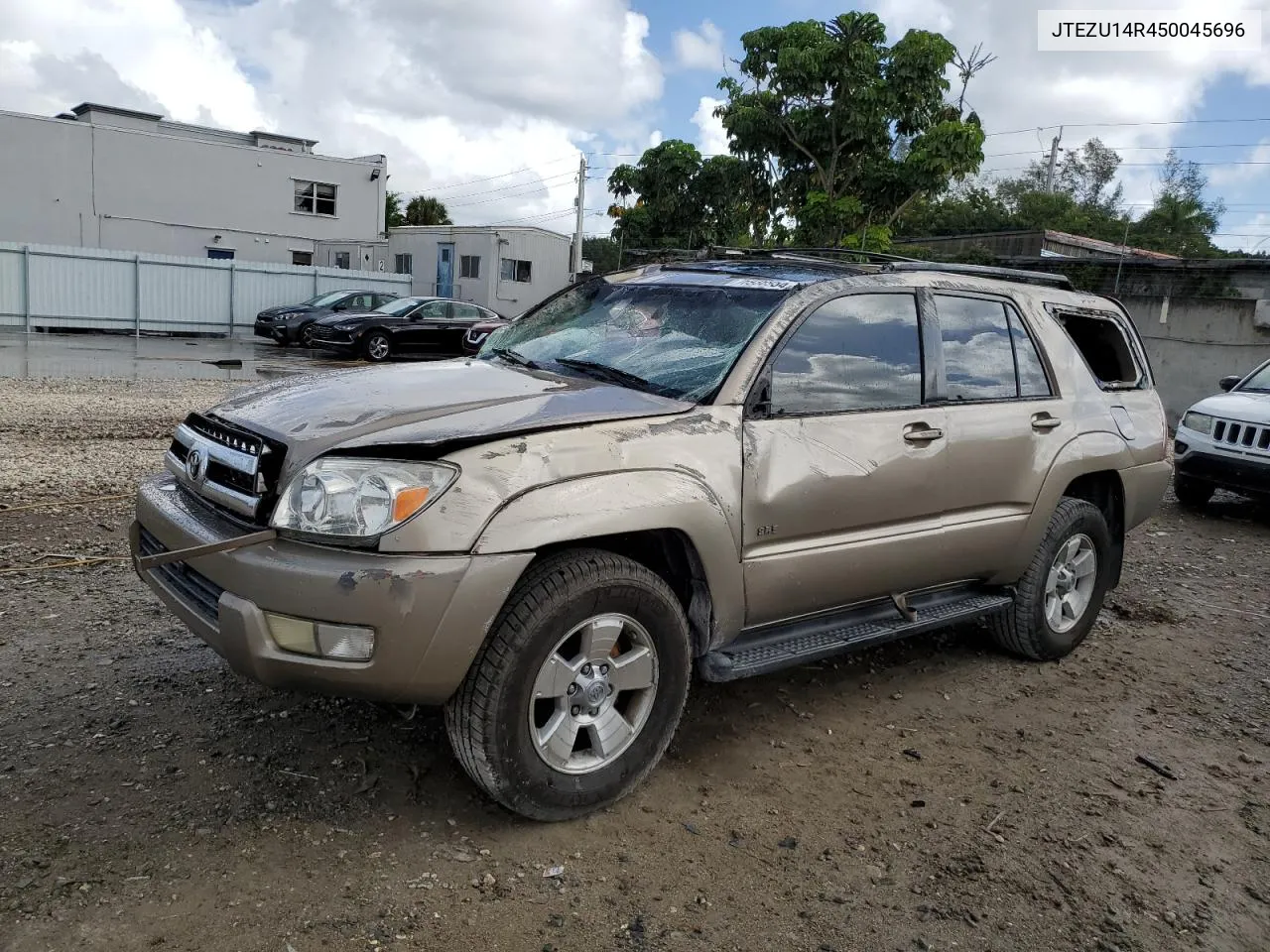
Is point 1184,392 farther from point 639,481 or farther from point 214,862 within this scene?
point 214,862

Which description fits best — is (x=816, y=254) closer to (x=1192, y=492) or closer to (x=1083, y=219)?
(x=1192, y=492)

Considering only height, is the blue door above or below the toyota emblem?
above

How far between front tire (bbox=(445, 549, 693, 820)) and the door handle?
1.28m

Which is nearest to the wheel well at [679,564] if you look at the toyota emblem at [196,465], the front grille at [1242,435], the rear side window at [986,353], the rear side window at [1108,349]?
the toyota emblem at [196,465]

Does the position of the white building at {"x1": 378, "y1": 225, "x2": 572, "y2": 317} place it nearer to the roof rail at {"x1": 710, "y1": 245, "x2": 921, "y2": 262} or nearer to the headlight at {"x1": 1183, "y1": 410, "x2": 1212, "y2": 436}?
the headlight at {"x1": 1183, "y1": 410, "x2": 1212, "y2": 436}

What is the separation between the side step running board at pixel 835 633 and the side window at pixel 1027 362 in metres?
0.98

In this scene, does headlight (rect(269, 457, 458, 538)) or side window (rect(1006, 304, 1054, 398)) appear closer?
headlight (rect(269, 457, 458, 538))

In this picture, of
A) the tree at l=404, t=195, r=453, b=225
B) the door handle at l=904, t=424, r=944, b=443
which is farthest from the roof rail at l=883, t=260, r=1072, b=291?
the tree at l=404, t=195, r=453, b=225

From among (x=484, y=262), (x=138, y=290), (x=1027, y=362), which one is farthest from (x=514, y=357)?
(x=484, y=262)

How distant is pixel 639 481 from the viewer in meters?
3.09

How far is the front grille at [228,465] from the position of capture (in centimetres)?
296

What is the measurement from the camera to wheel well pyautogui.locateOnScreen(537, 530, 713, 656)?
129 inches

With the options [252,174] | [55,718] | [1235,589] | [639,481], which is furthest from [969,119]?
[252,174]

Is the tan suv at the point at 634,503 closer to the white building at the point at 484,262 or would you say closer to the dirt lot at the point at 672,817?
the dirt lot at the point at 672,817
